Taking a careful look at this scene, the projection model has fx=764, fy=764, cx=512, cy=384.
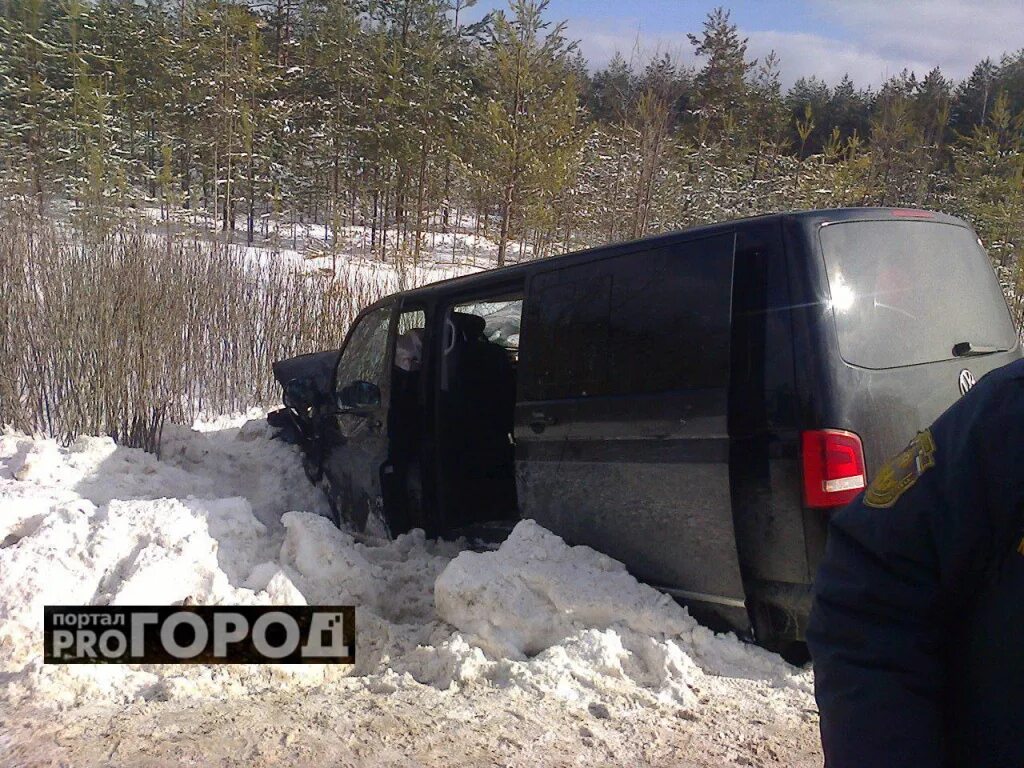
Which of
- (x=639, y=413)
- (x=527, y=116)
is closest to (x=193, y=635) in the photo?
(x=639, y=413)

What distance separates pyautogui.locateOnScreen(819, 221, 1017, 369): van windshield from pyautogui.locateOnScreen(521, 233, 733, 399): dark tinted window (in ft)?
1.31

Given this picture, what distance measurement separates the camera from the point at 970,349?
2936 mm

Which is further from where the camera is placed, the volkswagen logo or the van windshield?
the volkswagen logo

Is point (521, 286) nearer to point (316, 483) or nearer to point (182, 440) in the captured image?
point (316, 483)

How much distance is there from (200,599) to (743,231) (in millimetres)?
2906

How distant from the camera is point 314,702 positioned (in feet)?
9.73

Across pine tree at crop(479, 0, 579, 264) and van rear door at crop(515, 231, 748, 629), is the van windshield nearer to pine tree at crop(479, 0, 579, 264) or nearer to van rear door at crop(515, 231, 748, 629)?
van rear door at crop(515, 231, 748, 629)

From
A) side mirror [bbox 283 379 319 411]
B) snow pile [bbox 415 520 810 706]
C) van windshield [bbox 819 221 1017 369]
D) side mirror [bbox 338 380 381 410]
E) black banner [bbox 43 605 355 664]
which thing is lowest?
black banner [bbox 43 605 355 664]

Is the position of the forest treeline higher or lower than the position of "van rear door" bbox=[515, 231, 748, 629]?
higher

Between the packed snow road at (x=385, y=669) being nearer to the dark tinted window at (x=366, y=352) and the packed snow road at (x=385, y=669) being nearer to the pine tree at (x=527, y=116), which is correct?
the dark tinted window at (x=366, y=352)

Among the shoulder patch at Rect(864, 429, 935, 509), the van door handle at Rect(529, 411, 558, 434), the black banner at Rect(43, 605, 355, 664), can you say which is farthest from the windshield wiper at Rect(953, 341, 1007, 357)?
the black banner at Rect(43, 605, 355, 664)

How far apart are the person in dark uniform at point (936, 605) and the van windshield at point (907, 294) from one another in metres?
1.61

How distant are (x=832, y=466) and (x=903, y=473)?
150 cm

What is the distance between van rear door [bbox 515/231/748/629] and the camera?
9.30 feet
